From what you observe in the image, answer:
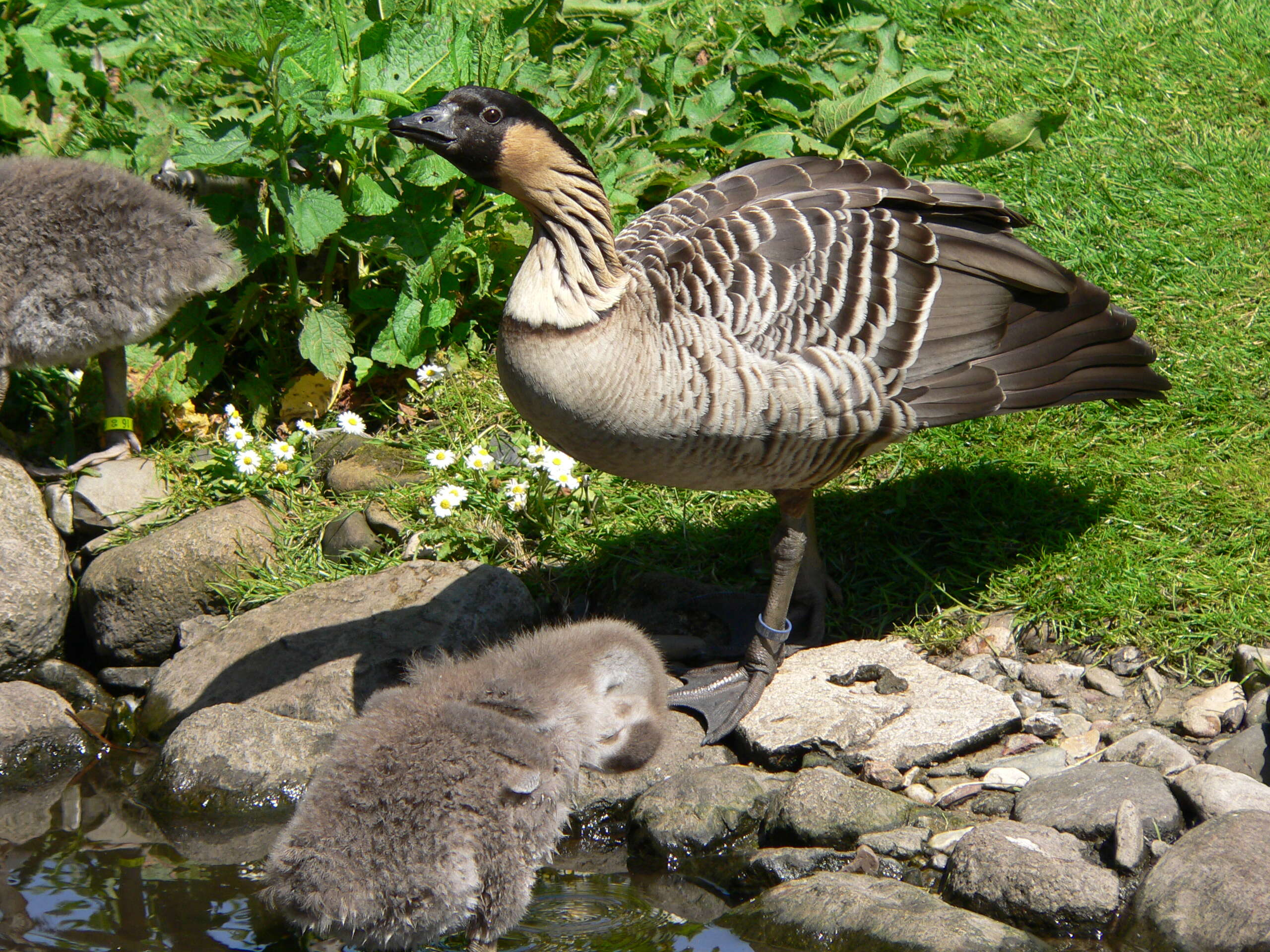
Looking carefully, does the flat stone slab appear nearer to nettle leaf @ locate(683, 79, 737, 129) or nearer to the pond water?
the pond water

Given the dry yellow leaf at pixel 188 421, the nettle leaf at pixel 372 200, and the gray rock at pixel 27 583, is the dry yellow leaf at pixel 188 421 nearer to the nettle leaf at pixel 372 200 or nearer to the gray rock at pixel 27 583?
the gray rock at pixel 27 583

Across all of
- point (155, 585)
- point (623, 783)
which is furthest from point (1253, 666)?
point (155, 585)

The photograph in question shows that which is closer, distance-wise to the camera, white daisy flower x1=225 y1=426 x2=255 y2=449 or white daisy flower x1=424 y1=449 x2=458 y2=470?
white daisy flower x1=424 y1=449 x2=458 y2=470

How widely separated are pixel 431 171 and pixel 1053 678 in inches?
129

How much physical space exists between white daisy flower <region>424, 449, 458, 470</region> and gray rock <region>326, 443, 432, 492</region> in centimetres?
17

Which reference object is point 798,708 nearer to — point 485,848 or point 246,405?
point 485,848

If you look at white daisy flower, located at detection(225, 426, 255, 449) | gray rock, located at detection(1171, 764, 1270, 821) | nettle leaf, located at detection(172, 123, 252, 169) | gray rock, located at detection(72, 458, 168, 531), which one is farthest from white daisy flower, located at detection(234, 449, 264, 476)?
gray rock, located at detection(1171, 764, 1270, 821)

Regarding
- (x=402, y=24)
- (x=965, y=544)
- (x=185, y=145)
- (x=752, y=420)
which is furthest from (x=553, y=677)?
(x=402, y=24)

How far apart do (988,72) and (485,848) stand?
595 centimetres

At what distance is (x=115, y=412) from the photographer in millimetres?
5820

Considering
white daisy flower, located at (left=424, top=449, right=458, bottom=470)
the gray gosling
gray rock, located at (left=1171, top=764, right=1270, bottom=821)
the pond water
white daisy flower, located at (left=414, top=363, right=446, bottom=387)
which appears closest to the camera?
the gray gosling

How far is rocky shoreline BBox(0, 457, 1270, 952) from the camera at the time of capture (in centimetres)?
334

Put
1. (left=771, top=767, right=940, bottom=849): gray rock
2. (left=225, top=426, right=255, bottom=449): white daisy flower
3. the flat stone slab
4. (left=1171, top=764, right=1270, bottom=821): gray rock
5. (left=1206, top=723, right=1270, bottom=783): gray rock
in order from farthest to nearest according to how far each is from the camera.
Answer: (left=225, top=426, right=255, bottom=449): white daisy flower → the flat stone slab → (left=1206, top=723, right=1270, bottom=783): gray rock → (left=771, top=767, right=940, bottom=849): gray rock → (left=1171, top=764, right=1270, bottom=821): gray rock

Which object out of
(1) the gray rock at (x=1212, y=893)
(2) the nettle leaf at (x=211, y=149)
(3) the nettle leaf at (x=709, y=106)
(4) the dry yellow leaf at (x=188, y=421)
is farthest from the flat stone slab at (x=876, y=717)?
(3) the nettle leaf at (x=709, y=106)
